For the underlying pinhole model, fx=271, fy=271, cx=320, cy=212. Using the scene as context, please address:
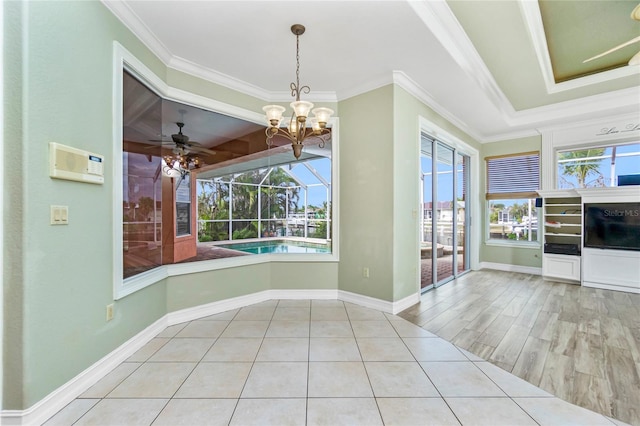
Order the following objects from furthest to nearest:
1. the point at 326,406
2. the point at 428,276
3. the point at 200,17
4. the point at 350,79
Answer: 1. the point at 428,276
2. the point at 350,79
3. the point at 200,17
4. the point at 326,406

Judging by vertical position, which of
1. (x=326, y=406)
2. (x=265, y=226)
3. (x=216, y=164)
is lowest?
(x=326, y=406)

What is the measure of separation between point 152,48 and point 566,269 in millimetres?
6926

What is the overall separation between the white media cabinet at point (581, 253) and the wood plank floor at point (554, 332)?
25 cm

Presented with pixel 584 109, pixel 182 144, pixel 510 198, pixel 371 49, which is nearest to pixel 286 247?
pixel 182 144

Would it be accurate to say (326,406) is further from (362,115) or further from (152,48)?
(152,48)

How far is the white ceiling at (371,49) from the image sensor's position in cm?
235

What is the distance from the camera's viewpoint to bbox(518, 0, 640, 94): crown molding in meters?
2.65

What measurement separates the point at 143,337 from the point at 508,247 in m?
6.59

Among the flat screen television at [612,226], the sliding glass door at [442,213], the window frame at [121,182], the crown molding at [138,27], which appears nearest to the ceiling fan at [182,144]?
the window frame at [121,182]

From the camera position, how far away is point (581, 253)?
4.65m

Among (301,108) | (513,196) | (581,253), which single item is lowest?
(581,253)

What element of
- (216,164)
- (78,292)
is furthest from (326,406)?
(216,164)

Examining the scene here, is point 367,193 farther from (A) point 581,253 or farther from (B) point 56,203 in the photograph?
(A) point 581,253

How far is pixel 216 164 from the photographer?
12.1ft
